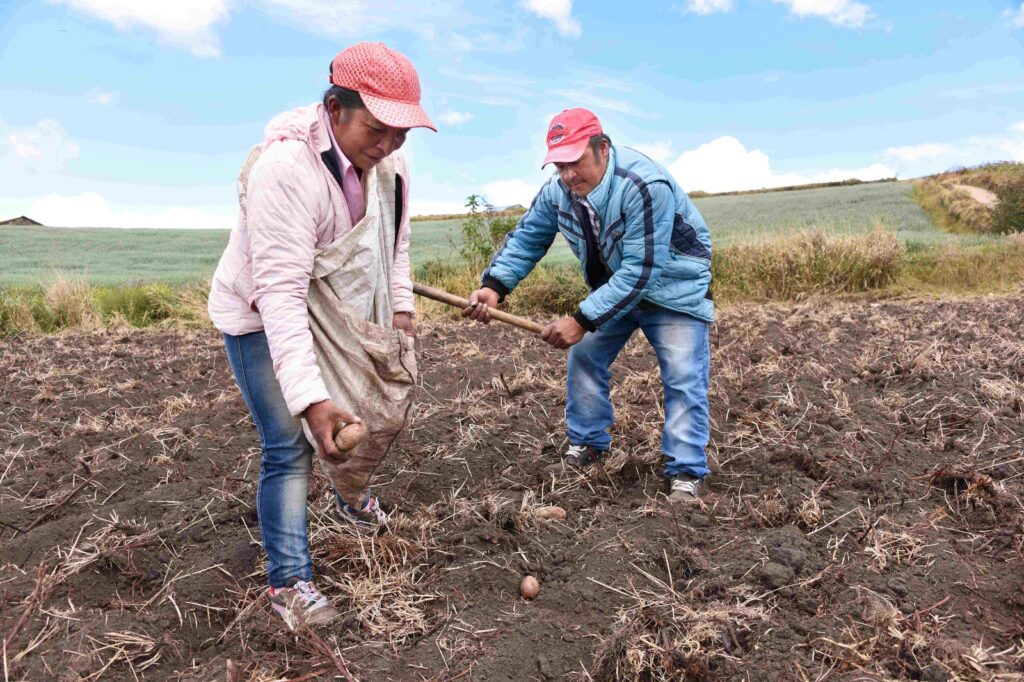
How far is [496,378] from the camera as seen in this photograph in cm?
524

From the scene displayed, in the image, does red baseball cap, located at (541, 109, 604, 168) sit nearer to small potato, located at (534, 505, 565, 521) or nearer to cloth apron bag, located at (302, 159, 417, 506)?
cloth apron bag, located at (302, 159, 417, 506)

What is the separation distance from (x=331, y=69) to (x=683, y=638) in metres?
1.93

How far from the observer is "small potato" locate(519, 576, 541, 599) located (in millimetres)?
2928

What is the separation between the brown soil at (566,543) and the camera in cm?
257

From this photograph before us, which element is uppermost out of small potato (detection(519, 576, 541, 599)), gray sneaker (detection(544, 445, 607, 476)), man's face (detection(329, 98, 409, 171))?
man's face (detection(329, 98, 409, 171))

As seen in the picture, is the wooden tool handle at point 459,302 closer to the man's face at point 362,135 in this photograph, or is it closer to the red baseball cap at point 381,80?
the man's face at point 362,135

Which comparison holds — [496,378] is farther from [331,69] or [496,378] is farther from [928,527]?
[331,69]

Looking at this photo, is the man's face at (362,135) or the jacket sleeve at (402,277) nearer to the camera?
the man's face at (362,135)

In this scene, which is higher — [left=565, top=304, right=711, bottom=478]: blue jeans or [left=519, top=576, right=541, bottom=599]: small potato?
[left=565, top=304, right=711, bottom=478]: blue jeans

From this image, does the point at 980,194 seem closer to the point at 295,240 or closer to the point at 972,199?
the point at 972,199

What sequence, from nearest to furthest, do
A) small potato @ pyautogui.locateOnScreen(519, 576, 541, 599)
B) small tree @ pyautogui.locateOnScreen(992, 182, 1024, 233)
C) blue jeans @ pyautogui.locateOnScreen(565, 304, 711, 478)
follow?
1. small potato @ pyautogui.locateOnScreen(519, 576, 541, 599)
2. blue jeans @ pyautogui.locateOnScreen(565, 304, 711, 478)
3. small tree @ pyautogui.locateOnScreen(992, 182, 1024, 233)

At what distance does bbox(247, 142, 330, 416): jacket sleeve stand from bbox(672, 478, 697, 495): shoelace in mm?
1782

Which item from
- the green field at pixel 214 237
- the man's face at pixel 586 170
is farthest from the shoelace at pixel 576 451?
the green field at pixel 214 237

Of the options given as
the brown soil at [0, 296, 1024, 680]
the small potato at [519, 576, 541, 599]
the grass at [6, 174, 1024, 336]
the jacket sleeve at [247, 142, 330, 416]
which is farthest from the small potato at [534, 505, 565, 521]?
the grass at [6, 174, 1024, 336]
